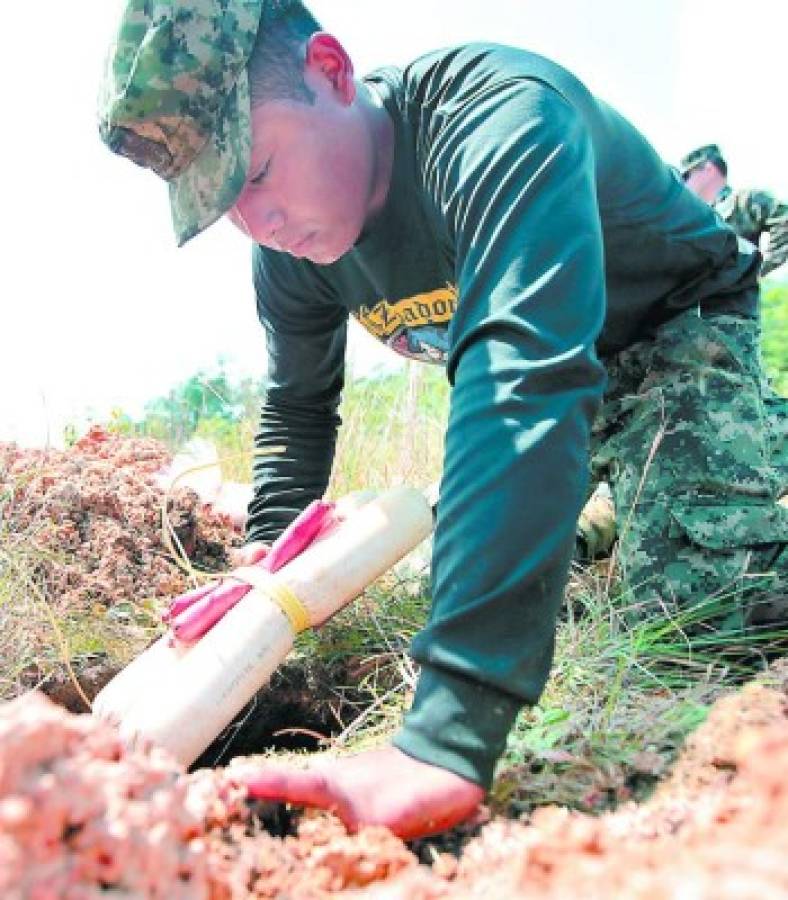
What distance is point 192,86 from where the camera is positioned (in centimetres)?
177

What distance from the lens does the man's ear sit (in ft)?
6.14

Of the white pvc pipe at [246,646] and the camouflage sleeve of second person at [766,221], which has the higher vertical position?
the white pvc pipe at [246,646]

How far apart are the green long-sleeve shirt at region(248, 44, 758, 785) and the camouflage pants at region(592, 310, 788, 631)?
31 centimetres

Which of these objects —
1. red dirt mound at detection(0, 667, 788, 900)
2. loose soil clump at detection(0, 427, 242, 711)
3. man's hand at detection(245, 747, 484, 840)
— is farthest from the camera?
loose soil clump at detection(0, 427, 242, 711)

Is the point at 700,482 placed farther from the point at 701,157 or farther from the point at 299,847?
the point at 701,157

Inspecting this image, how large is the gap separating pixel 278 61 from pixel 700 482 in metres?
1.28

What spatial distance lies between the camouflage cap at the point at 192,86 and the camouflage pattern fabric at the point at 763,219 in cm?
452

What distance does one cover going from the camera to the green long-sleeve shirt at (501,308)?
123cm

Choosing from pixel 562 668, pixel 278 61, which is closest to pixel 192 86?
pixel 278 61

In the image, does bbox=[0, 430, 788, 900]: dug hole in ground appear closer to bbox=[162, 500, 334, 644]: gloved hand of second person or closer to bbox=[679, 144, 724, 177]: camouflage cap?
bbox=[162, 500, 334, 644]: gloved hand of second person

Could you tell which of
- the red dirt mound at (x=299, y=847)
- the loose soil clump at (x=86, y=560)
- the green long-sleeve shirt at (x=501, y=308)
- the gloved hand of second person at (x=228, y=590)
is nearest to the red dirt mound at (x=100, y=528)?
the loose soil clump at (x=86, y=560)

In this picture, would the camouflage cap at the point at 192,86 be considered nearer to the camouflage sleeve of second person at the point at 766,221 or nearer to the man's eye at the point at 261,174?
the man's eye at the point at 261,174

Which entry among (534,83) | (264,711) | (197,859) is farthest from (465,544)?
(264,711)

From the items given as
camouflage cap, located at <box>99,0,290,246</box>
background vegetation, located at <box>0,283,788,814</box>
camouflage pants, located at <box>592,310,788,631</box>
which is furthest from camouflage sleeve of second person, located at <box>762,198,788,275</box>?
camouflage cap, located at <box>99,0,290,246</box>
